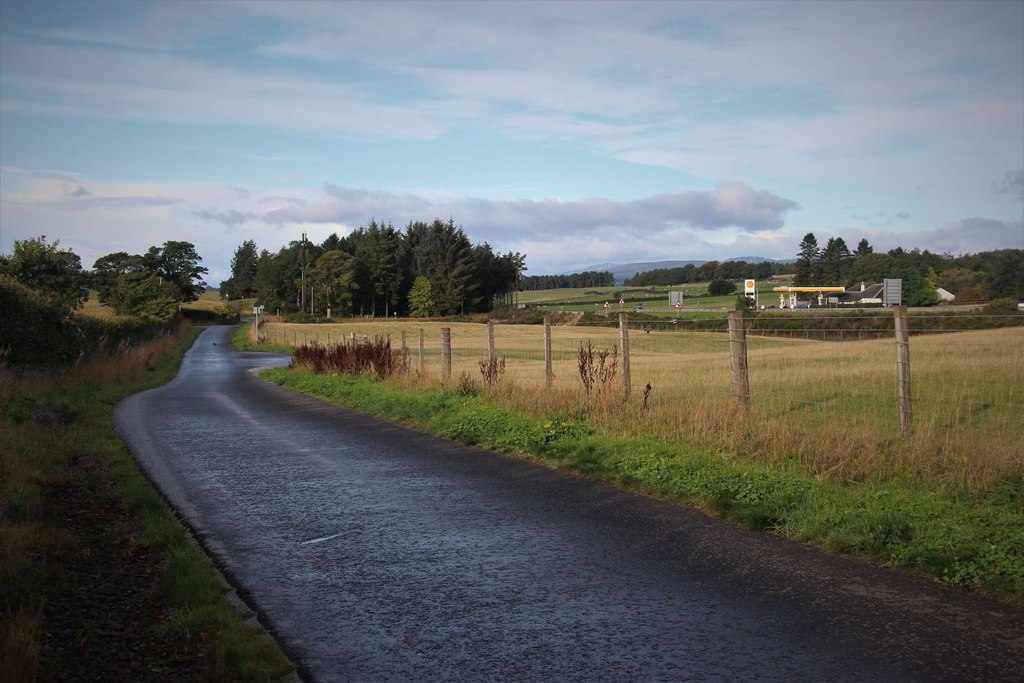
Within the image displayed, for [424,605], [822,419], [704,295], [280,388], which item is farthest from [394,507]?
[704,295]

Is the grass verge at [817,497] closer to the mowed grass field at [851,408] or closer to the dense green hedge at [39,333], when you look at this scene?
the mowed grass field at [851,408]

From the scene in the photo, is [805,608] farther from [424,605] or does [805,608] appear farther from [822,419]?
[822,419]

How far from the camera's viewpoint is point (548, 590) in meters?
5.97

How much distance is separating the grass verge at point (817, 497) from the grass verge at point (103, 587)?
14.9ft

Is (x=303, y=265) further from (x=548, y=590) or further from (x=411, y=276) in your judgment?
(x=548, y=590)

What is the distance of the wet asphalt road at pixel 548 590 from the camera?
183 inches

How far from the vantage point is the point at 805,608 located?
5.48m

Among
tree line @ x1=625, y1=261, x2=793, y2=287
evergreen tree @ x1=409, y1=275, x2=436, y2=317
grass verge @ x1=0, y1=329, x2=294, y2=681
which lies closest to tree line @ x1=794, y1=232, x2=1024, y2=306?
grass verge @ x1=0, y1=329, x2=294, y2=681

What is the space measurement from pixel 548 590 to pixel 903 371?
6.04 m

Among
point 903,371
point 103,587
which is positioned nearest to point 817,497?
point 903,371

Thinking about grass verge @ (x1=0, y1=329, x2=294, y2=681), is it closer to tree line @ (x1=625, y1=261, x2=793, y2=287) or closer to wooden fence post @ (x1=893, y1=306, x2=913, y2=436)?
wooden fence post @ (x1=893, y1=306, x2=913, y2=436)

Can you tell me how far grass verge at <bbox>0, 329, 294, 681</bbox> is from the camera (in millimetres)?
4617

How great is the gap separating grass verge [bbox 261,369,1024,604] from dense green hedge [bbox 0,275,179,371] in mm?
13152

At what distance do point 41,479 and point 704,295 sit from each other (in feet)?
389
